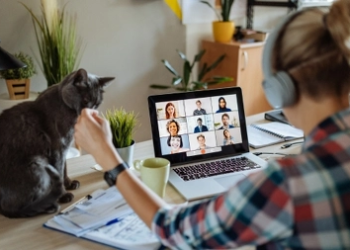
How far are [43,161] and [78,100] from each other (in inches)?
8.1

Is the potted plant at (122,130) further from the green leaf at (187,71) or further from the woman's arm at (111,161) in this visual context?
the green leaf at (187,71)

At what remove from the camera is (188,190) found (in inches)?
50.1

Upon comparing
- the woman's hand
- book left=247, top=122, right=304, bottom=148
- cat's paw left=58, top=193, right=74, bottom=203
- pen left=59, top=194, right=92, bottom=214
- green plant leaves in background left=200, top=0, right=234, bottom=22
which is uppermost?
green plant leaves in background left=200, top=0, right=234, bottom=22

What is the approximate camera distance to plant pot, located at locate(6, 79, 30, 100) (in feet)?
7.70

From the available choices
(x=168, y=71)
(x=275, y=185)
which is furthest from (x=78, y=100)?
(x=168, y=71)

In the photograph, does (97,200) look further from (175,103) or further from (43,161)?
(175,103)

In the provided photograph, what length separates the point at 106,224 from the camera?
1099 mm

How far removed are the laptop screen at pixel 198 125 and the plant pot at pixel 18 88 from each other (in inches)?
50.0

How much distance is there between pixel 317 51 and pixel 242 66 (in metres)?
2.59

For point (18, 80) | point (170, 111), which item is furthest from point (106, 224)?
point (18, 80)

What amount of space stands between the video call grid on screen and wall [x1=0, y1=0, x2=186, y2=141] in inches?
63.0

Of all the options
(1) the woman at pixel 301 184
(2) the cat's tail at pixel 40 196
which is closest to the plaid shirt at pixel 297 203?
(1) the woman at pixel 301 184

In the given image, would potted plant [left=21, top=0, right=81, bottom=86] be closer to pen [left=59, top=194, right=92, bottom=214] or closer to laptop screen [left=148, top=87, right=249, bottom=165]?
laptop screen [left=148, top=87, right=249, bottom=165]

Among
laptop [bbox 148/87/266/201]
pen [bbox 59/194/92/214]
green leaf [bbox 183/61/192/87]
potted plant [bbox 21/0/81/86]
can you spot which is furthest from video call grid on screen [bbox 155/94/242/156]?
green leaf [bbox 183/61/192/87]
